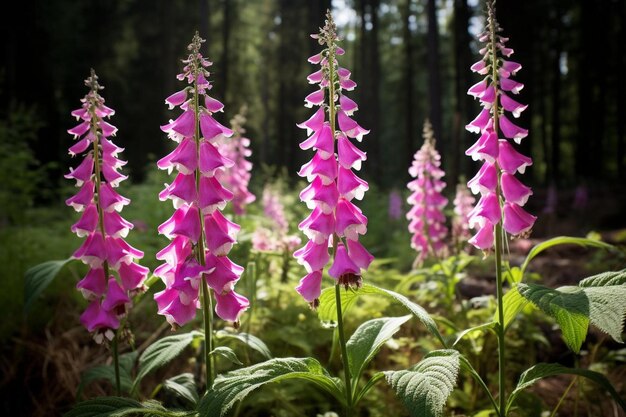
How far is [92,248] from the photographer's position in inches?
88.4

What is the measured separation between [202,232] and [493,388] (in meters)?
2.40

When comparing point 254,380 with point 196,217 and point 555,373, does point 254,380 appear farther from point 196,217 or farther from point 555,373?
point 555,373

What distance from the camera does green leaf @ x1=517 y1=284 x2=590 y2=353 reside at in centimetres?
180

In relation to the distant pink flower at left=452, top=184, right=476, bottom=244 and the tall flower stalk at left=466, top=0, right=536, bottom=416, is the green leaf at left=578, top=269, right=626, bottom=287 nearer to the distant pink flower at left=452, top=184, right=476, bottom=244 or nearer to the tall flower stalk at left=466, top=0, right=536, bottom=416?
the tall flower stalk at left=466, top=0, right=536, bottom=416

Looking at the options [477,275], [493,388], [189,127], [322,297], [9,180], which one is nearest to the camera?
[189,127]

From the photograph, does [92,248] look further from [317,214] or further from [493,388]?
[493,388]

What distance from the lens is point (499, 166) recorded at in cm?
227

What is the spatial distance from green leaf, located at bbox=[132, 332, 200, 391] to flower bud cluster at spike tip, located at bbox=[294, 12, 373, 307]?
0.66 metres

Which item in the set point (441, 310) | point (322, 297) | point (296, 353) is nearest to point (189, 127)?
point (322, 297)

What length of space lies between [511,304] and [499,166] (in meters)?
0.65

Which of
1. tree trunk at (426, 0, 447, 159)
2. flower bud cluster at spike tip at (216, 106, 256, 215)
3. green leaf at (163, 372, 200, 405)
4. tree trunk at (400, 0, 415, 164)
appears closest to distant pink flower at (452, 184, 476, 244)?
flower bud cluster at spike tip at (216, 106, 256, 215)

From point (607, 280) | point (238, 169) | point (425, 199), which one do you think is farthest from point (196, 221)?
point (238, 169)

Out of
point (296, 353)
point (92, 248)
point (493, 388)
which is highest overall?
point (92, 248)

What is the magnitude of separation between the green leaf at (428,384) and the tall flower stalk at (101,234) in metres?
1.25
